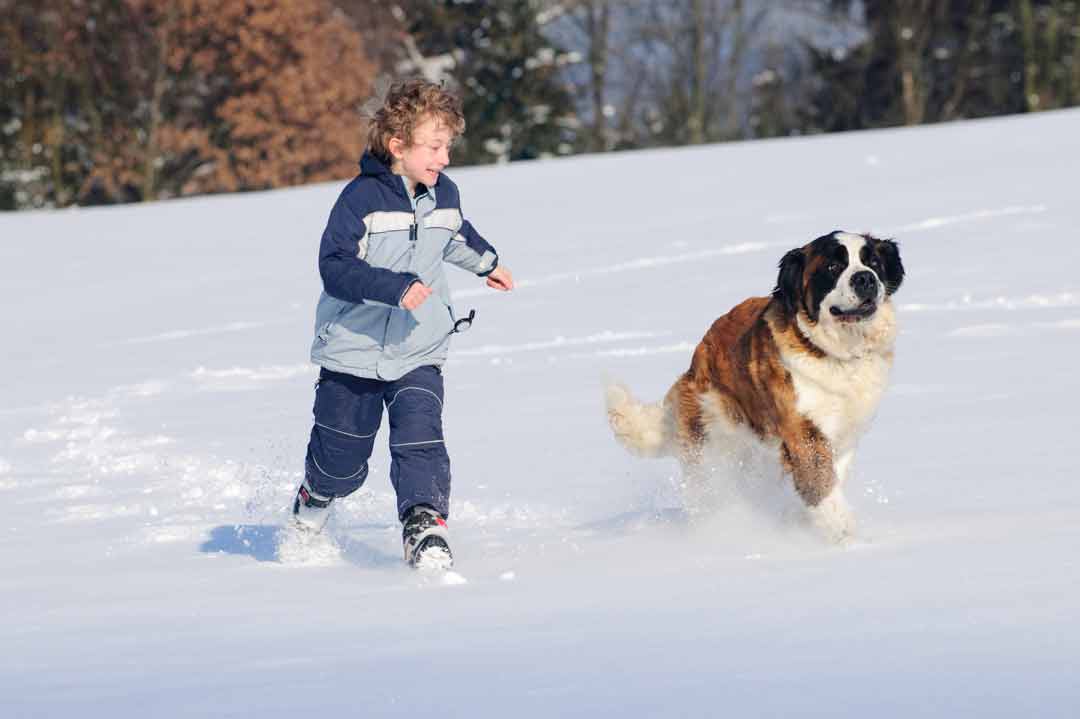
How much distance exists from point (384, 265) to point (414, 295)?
0.35 meters

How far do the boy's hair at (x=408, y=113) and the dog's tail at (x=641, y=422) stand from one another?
1.42m

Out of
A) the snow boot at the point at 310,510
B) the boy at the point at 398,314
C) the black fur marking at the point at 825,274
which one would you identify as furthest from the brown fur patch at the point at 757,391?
the snow boot at the point at 310,510

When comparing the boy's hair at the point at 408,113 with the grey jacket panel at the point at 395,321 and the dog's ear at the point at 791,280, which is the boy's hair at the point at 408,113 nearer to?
the grey jacket panel at the point at 395,321

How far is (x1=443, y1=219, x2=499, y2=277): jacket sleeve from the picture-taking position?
543cm

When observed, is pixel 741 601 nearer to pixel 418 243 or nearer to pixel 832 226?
pixel 418 243

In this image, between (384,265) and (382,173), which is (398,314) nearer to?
(384,265)

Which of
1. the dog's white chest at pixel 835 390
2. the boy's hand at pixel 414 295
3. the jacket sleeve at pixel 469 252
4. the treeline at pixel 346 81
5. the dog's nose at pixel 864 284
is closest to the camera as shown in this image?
the boy's hand at pixel 414 295

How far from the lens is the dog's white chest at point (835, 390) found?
208 inches

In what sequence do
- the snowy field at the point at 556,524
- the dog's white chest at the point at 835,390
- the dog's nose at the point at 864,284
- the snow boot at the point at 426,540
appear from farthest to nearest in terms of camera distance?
1. the dog's white chest at the point at 835,390
2. the dog's nose at the point at 864,284
3. the snow boot at the point at 426,540
4. the snowy field at the point at 556,524

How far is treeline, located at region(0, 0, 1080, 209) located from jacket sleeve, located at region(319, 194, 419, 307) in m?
26.8

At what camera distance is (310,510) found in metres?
5.62

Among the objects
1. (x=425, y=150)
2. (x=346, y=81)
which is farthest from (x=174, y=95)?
(x=425, y=150)

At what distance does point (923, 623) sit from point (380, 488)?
355cm

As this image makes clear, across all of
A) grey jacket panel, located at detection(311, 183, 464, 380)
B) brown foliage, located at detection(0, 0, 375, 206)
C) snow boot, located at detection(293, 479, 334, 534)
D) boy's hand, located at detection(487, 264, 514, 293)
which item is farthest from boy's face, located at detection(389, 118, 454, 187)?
brown foliage, located at detection(0, 0, 375, 206)
